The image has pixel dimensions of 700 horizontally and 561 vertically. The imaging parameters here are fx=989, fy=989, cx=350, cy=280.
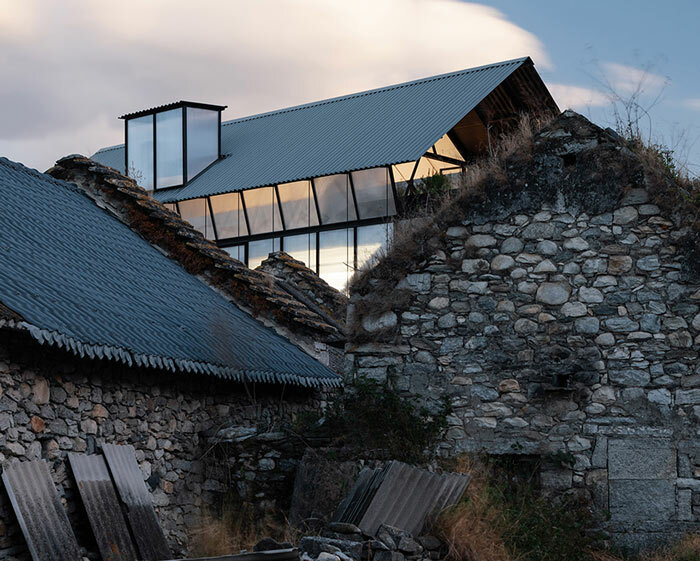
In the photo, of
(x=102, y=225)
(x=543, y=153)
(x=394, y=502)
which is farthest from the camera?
(x=102, y=225)

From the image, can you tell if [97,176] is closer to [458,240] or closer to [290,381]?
[290,381]

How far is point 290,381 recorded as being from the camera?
501 inches

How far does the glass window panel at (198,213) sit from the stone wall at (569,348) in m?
17.6

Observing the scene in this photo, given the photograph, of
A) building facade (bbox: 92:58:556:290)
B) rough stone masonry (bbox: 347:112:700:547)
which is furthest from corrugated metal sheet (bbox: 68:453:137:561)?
building facade (bbox: 92:58:556:290)

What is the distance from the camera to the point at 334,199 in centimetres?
2600

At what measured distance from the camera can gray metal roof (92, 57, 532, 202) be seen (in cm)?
2584

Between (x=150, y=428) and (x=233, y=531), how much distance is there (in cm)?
143

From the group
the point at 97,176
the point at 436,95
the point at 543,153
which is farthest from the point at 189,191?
the point at 543,153

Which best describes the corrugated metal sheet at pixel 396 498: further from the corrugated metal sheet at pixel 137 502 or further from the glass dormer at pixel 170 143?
the glass dormer at pixel 170 143

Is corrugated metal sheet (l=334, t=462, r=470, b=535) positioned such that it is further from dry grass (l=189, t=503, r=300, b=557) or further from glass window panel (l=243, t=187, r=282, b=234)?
glass window panel (l=243, t=187, r=282, b=234)

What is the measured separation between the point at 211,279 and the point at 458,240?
209 inches

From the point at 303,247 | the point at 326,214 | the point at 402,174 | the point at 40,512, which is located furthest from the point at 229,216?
the point at 40,512

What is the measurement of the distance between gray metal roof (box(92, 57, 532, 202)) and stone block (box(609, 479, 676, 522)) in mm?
14965

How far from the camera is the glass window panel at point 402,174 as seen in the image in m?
24.8
